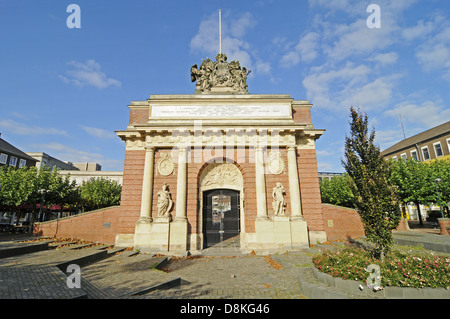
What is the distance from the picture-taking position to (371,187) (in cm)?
825

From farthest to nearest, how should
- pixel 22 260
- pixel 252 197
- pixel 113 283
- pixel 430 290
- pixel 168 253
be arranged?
1. pixel 252 197
2. pixel 168 253
3. pixel 22 260
4. pixel 113 283
5. pixel 430 290

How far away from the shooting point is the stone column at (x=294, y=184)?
49.0ft

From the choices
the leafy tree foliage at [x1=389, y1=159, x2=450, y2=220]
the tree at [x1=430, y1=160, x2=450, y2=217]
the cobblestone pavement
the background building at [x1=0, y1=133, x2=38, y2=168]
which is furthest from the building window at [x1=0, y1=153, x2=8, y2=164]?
the tree at [x1=430, y1=160, x2=450, y2=217]

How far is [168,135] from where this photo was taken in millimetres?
15898

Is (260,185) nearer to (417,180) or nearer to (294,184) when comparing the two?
(294,184)

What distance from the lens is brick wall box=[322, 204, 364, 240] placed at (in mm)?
16078

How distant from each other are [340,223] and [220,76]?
48.0 ft

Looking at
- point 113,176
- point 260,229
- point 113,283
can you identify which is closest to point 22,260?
point 113,283

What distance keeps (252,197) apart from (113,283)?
9761 mm

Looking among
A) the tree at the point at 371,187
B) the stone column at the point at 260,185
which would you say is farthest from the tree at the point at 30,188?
the tree at the point at 371,187

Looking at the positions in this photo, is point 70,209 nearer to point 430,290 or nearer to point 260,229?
point 260,229

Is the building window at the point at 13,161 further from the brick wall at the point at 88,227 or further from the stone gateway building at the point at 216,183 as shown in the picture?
the brick wall at the point at 88,227

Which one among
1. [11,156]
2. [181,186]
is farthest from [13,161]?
[181,186]
